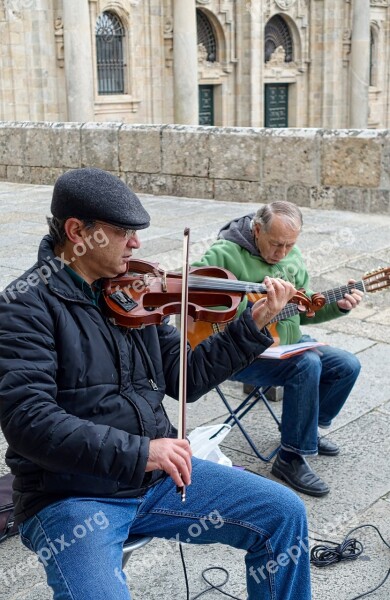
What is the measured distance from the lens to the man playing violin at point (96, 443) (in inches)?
83.8

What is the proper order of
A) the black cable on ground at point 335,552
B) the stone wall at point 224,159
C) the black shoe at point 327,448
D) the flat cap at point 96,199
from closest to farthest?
1. the flat cap at point 96,199
2. the black cable on ground at point 335,552
3. the black shoe at point 327,448
4. the stone wall at point 224,159

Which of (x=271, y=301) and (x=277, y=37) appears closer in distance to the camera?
(x=271, y=301)

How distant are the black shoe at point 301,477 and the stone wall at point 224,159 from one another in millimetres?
5474

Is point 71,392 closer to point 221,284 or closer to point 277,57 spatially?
point 221,284

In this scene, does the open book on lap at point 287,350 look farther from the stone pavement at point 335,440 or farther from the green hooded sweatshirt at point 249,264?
the stone pavement at point 335,440

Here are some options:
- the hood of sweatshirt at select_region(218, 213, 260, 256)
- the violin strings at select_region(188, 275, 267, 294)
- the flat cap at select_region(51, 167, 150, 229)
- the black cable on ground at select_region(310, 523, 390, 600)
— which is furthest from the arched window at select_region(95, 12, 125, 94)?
the flat cap at select_region(51, 167, 150, 229)

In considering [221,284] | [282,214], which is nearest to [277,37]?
[282,214]

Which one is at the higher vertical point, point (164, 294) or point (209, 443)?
point (164, 294)

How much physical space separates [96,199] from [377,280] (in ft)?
4.82

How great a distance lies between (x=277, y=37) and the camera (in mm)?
26453

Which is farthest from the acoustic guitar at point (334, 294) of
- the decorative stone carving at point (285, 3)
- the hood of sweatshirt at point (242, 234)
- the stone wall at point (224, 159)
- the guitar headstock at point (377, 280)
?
the decorative stone carving at point (285, 3)

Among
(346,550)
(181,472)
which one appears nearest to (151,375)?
(181,472)

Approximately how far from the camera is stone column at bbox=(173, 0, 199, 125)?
20.7 meters

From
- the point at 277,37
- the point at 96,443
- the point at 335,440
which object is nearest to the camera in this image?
the point at 96,443
